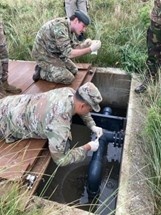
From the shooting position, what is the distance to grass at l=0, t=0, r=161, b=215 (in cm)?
346

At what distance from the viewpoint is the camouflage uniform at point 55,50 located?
4.34m

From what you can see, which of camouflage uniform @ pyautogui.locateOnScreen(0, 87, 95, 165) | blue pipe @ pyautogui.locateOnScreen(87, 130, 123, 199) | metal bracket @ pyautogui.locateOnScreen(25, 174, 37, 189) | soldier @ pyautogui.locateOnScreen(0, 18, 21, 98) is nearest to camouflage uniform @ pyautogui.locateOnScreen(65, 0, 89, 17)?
soldier @ pyautogui.locateOnScreen(0, 18, 21, 98)

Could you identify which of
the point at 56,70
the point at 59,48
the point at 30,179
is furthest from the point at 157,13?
the point at 30,179

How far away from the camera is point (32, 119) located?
3189 millimetres

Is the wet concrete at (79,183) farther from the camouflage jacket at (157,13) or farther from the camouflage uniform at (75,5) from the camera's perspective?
the camouflage uniform at (75,5)

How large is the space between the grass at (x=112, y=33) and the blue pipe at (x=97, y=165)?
1.52 ft

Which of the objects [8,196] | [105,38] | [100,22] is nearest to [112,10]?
[100,22]

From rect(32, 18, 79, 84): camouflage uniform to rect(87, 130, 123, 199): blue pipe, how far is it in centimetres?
132

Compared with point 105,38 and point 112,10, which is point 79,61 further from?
point 112,10

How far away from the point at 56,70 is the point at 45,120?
1860mm

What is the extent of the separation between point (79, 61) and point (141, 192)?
3276mm

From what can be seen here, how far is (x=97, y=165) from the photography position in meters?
3.65

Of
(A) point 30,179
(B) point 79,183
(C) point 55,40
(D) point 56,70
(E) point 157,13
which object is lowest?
(B) point 79,183

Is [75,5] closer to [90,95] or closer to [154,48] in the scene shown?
[154,48]
